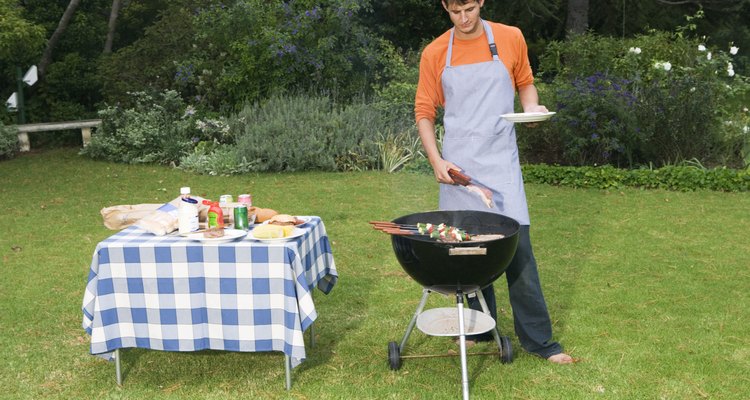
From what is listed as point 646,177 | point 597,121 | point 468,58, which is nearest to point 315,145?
point 597,121

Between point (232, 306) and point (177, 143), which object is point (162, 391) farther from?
point (177, 143)

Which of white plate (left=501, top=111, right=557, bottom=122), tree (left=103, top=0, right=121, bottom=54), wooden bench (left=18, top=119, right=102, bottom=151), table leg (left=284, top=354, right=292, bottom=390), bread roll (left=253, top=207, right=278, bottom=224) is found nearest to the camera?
white plate (left=501, top=111, right=557, bottom=122)

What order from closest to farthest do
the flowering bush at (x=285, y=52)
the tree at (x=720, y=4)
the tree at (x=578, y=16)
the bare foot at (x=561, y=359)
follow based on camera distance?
the bare foot at (x=561, y=359) → the flowering bush at (x=285, y=52) → the tree at (x=578, y=16) → the tree at (x=720, y=4)

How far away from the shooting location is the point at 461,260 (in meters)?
3.68

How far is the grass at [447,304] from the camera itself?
4.15 m

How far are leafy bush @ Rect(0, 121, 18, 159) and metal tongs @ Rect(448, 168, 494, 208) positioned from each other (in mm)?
10510

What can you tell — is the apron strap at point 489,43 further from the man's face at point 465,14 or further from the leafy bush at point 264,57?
the leafy bush at point 264,57

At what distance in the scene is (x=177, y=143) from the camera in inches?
474

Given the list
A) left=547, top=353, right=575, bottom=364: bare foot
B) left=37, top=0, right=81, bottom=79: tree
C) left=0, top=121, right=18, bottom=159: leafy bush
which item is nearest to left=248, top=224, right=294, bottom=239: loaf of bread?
left=547, top=353, right=575, bottom=364: bare foot

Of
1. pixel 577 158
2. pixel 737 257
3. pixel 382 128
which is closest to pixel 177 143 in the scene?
pixel 382 128

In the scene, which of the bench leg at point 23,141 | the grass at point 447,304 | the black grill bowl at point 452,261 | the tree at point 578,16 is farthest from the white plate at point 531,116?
the tree at point 578,16

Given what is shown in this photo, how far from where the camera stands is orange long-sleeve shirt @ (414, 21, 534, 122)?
4168 mm

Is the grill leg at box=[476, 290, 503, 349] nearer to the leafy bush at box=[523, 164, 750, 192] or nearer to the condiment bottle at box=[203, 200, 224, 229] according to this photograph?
the condiment bottle at box=[203, 200, 224, 229]

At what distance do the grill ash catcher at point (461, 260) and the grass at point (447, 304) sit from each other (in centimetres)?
27
